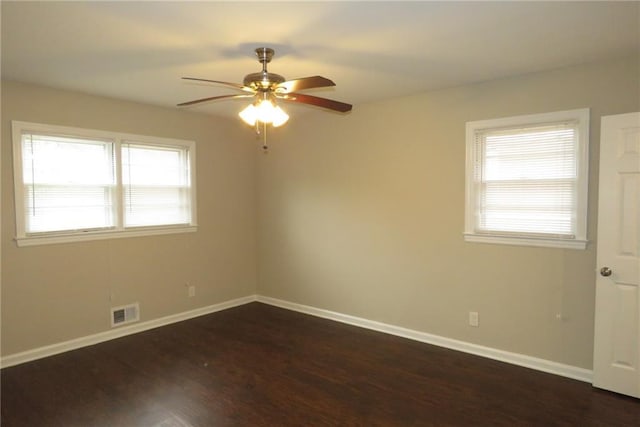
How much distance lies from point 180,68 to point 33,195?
1.87 m

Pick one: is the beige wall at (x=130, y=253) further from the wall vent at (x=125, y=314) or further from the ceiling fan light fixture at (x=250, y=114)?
the ceiling fan light fixture at (x=250, y=114)

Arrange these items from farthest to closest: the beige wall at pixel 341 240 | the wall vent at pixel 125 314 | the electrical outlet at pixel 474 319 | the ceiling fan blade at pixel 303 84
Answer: the wall vent at pixel 125 314 → the electrical outlet at pixel 474 319 → the beige wall at pixel 341 240 → the ceiling fan blade at pixel 303 84

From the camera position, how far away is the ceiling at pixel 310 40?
2131 millimetres

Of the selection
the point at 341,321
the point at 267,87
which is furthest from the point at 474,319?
the point at 267,87

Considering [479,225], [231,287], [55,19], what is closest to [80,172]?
[55,19]

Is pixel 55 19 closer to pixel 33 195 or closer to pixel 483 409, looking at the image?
pixel 33 195

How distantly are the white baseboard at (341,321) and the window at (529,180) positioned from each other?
1017 mm

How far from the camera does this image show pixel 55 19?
223cm

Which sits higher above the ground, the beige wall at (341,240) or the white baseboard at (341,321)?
the beige wall at (341,240)

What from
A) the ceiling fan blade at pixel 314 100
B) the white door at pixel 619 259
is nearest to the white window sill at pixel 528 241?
the white door at pixel 619 259

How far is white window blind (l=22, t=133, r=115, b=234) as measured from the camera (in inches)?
139

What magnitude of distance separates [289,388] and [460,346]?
1.75m

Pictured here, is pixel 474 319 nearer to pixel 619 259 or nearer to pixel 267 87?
pixel 619 259

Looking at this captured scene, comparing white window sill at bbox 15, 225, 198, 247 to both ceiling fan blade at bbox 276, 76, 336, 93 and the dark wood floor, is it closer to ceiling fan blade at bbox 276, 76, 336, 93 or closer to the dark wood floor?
the dark wood floor
